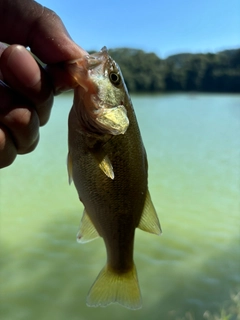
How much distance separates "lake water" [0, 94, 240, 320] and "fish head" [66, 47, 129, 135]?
2119 millimetres

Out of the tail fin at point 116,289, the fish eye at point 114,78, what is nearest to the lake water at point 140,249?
the tail fin at point 116,289

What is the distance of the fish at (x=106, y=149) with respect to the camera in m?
1.62

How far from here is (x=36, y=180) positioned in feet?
21.9

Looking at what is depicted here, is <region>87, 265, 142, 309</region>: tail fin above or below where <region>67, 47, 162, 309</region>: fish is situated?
below

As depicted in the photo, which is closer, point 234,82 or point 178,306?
point 178,306

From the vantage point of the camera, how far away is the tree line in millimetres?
47781

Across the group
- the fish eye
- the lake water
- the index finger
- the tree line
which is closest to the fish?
the fish eye

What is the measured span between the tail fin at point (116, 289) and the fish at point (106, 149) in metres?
0.31

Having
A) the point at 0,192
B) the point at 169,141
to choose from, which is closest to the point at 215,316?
the point at 0,192

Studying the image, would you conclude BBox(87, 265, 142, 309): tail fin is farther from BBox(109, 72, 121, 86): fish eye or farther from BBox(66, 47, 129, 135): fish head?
BBox(109, 72, 121, 86): fish eye

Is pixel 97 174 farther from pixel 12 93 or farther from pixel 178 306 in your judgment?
pixel 178 306

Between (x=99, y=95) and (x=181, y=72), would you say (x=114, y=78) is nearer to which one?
(x=99, y=95)

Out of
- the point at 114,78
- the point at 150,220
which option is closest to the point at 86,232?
the point at 150,220

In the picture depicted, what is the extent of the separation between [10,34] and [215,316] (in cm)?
269
